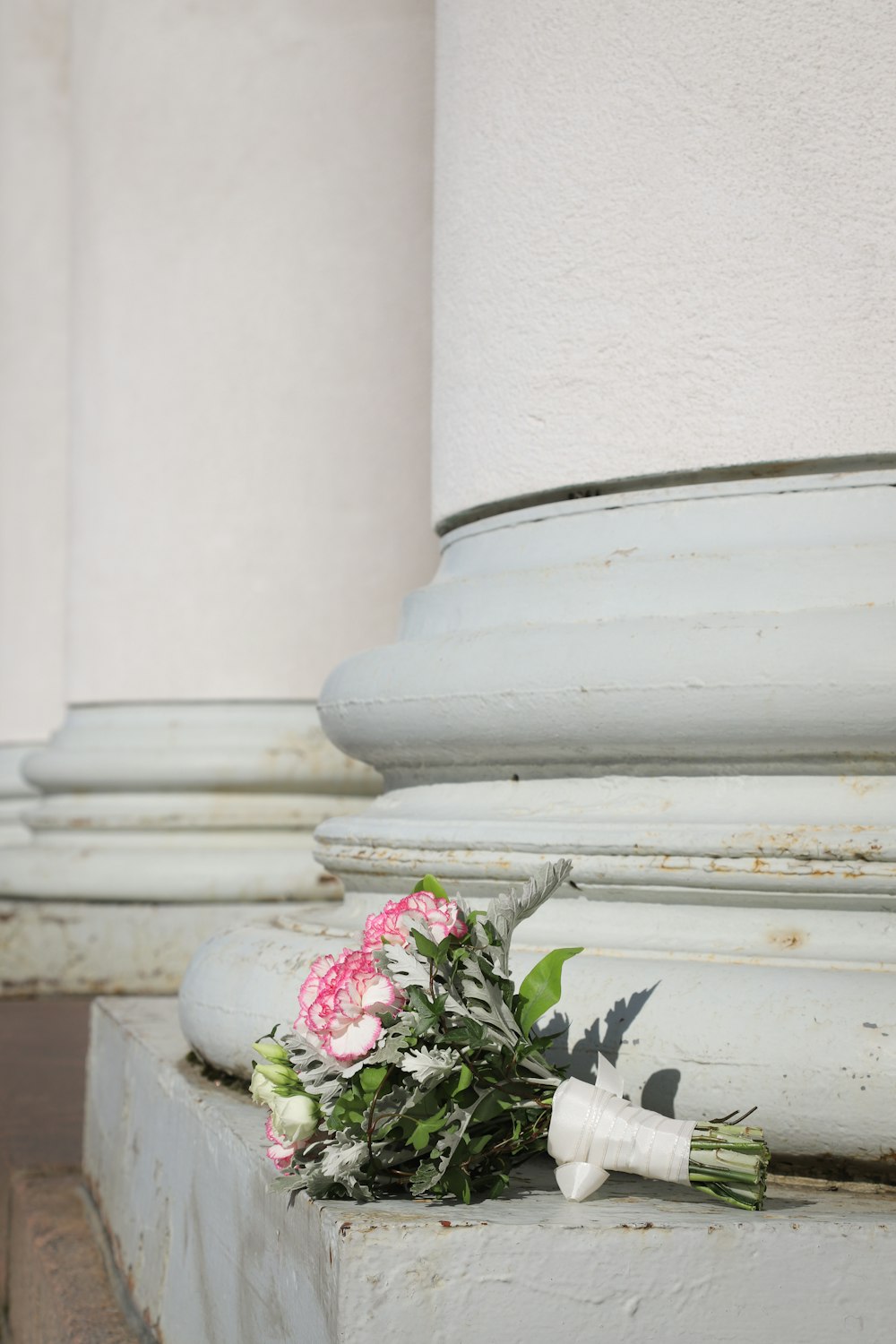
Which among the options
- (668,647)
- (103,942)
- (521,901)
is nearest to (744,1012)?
(521,901)

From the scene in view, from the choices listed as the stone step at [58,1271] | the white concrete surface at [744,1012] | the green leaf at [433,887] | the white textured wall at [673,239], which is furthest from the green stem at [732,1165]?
the stone step at [58,1271]

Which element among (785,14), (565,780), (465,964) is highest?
(785,14)

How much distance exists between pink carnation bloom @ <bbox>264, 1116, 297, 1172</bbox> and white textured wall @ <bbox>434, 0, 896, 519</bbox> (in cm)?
250

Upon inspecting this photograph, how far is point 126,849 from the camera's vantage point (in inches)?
480

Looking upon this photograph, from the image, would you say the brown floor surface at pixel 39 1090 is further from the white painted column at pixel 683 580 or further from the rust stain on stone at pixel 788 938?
the rust stain on stone at pixel 788 938

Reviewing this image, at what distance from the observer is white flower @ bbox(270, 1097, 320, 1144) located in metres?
4.21

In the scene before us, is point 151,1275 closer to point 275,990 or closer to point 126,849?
point 275,990

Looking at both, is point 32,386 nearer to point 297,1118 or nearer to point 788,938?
point 788,938

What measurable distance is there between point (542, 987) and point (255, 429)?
8410 mm

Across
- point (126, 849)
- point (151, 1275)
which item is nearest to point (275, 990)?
point (151, 1275)

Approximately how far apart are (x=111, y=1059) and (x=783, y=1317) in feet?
14.2

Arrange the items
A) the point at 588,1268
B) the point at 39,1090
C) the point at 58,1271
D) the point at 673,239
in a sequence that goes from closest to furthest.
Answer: the point at 588,1268 → the point at 673,239 → the point at 58,1271 → the point at 39,1090

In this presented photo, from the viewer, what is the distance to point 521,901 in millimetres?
4430

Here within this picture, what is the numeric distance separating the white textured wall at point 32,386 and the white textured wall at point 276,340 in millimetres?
4769
